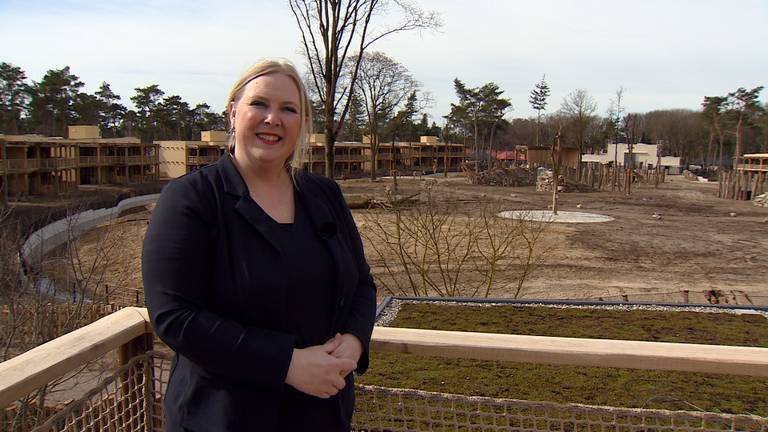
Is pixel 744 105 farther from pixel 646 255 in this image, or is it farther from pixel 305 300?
pixel 305 300

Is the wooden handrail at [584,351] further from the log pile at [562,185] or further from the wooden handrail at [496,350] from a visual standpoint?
the log pile at [562,185]

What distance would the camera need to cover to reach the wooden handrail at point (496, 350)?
180 centimetres

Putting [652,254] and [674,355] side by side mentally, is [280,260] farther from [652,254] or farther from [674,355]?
[652,254]

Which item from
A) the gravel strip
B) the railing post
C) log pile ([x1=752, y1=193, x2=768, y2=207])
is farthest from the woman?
log pile ([x1=752, y1=193, x2=768, y2=207])

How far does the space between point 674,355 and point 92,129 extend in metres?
47.9

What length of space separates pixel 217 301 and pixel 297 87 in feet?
1.97

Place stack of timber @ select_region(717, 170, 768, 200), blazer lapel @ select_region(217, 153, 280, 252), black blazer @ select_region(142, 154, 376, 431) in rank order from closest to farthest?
black blazer @ select_region(142, 154, 376, 431), blazer lapel @ select_region(217, 153, 280, 252), stack of timber @ select_region(717, 170, 768, 200)

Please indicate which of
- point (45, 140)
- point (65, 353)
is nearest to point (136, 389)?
point (65, 353)

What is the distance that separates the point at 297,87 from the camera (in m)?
1.65

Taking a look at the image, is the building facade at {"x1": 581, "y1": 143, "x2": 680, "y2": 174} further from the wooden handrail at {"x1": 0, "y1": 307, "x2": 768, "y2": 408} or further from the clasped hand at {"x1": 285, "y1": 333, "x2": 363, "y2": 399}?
the clasped hand at {"x1": 285, "y1": 333, "x2": 363, "y2": 399}

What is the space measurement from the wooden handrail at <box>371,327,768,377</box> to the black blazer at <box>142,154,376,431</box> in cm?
62

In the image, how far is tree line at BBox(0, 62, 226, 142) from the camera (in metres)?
48.9

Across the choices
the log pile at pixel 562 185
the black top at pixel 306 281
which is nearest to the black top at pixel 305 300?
the black top at pixel 306 281

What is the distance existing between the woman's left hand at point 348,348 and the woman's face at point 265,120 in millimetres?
489
